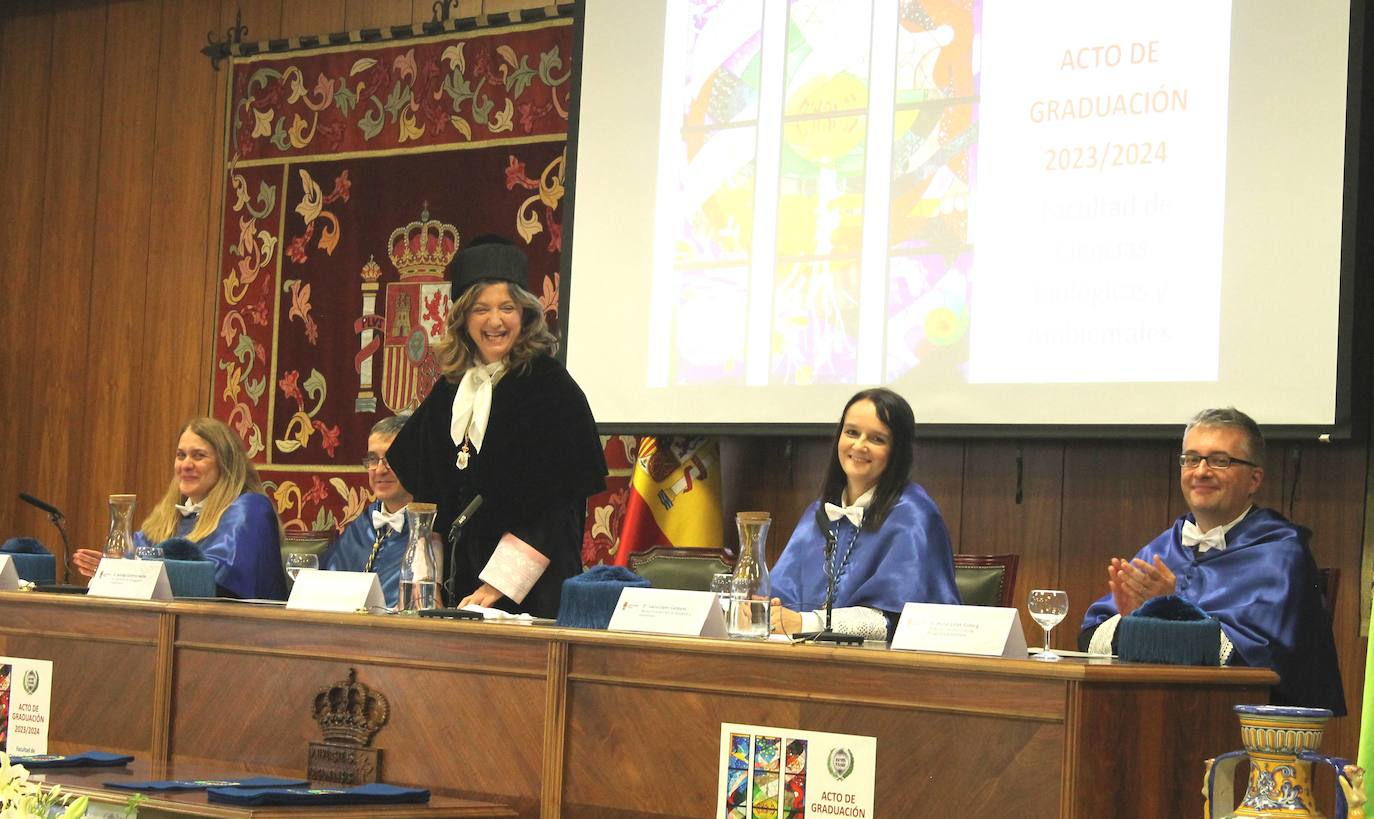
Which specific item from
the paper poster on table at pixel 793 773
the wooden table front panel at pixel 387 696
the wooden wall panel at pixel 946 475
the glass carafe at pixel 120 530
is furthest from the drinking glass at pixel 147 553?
the wooden wall panel at pixel 946 475

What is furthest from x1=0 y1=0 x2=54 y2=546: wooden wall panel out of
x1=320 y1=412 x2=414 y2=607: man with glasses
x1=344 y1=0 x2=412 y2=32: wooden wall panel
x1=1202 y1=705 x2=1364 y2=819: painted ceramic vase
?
x1=1202 y1=705 x2=1364 y2=819: painted ceramic vase

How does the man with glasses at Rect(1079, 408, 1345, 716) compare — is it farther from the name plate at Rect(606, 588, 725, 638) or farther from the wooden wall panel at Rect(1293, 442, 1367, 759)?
the wooden wall panel at Rect(1293, 442, 1367, 759)

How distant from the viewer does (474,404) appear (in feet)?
12.4

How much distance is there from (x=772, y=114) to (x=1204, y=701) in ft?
9.37

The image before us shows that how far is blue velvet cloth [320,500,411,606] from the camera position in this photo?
443 centimetres

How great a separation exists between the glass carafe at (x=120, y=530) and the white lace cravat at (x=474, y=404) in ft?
2.26

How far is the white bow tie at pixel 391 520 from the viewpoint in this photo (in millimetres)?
4359

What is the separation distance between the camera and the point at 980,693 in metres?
2.39

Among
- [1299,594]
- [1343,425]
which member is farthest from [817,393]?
[1299,594]

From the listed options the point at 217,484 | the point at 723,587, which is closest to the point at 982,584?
the point at 723,587

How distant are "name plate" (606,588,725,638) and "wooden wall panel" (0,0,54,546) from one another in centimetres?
457

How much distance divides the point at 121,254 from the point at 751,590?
461cm

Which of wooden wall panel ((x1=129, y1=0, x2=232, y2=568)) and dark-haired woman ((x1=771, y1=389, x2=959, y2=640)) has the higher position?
wooden wall panel ((x1=129, y1=0, x2=232, y2=568))

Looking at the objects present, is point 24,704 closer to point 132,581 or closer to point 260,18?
point 132,581
